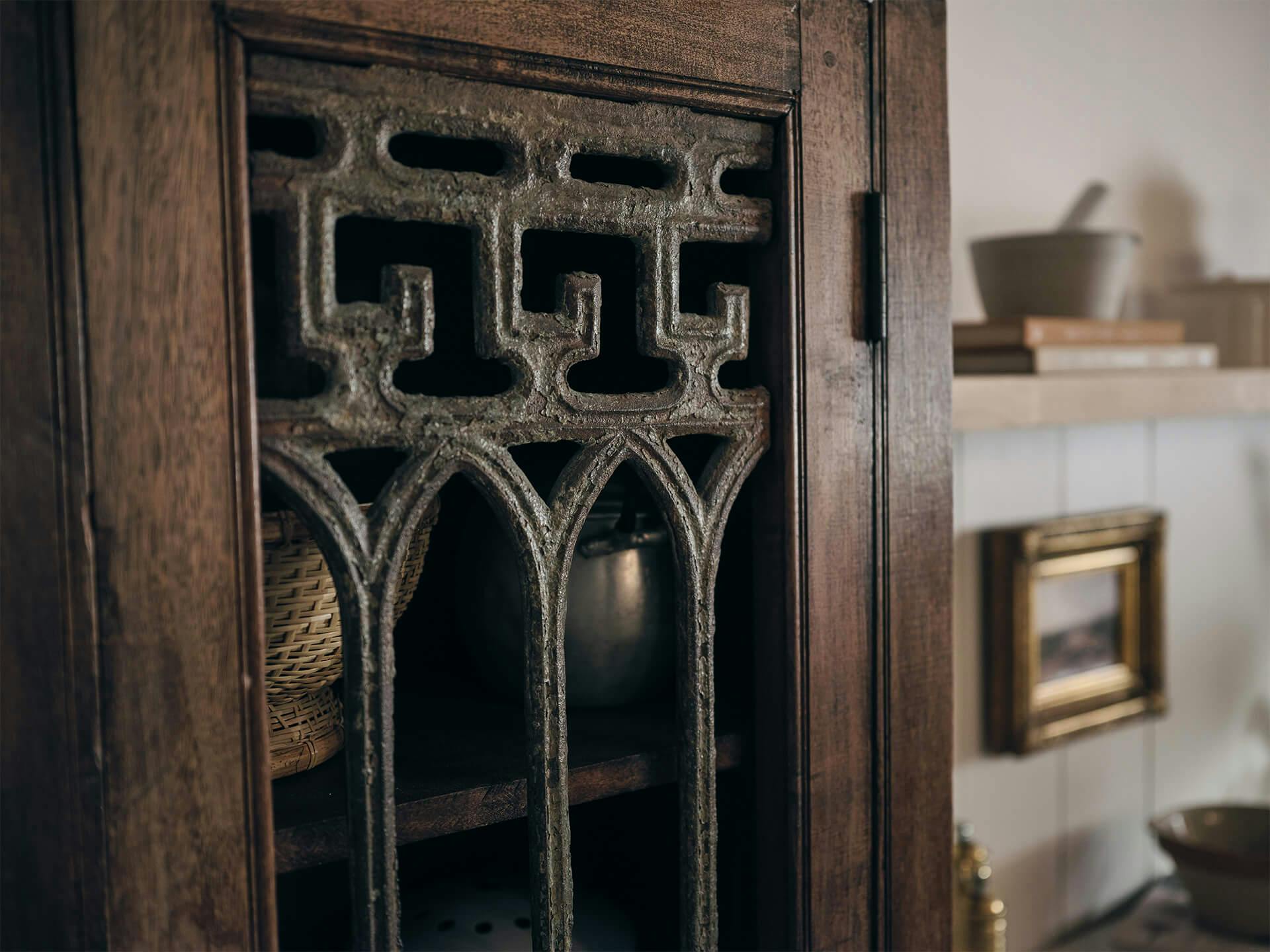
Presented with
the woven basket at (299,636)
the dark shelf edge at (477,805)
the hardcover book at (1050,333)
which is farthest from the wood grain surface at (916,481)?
the hardcover book at (1050,333)

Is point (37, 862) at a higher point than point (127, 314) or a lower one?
lower

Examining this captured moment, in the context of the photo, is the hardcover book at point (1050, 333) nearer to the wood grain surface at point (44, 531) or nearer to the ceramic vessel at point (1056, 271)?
the ceramic vessel at point (1056, 271)

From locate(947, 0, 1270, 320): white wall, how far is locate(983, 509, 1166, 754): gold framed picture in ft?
1.11

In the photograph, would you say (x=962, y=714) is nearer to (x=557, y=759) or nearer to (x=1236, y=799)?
(x=1236, y=799)

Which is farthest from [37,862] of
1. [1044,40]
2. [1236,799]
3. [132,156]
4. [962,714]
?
[1236,799]

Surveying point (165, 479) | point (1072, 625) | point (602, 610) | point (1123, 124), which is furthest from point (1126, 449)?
point (165, 479)

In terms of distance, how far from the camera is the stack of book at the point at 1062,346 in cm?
113

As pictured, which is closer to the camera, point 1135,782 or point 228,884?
point 228,884

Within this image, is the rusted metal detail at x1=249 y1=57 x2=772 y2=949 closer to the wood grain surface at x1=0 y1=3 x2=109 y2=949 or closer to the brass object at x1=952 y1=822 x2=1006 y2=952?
the wood grain surface at x1=0 y1=3 x2=109 y2=949

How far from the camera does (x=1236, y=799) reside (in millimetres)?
1863

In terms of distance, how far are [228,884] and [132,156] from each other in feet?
1.07

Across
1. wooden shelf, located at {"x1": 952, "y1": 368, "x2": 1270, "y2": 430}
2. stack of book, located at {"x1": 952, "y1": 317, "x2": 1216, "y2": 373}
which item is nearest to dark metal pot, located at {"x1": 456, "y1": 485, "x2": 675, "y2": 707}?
wooden shelf, located at {"x1": 952, "y1": 368, "x2": 1270, "y2": 430}

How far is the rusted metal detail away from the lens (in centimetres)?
50

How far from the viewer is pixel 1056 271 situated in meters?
1.19
